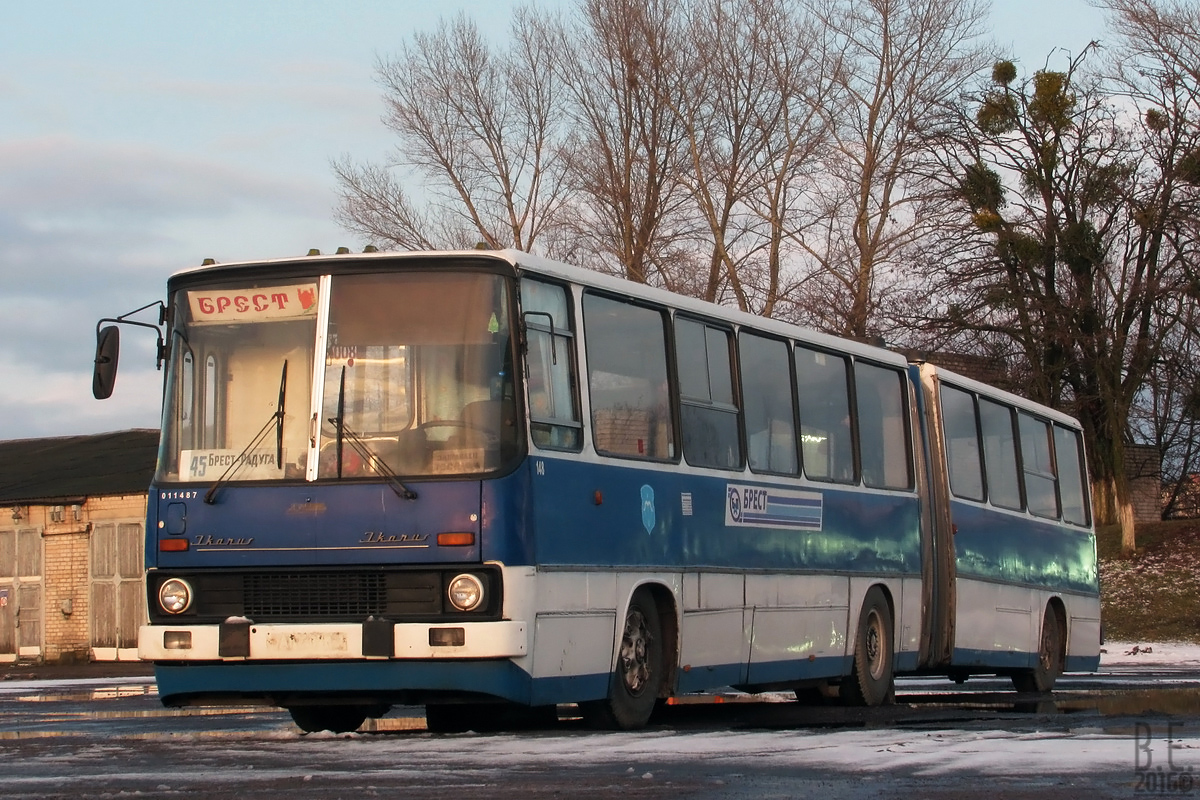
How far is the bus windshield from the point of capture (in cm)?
1045

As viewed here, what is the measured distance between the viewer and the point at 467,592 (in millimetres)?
10211

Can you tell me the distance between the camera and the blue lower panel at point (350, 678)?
33.4 ft

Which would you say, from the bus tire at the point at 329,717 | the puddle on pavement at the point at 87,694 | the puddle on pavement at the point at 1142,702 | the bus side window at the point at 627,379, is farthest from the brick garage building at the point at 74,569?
the bus side window at the point at 627,379

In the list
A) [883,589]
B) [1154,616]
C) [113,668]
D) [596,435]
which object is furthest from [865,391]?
[1154,616]

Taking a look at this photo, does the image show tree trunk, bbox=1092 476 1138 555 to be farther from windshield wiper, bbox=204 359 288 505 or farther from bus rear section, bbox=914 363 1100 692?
windshield wiper, bbox=204 359 288 505

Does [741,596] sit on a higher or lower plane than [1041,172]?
lower

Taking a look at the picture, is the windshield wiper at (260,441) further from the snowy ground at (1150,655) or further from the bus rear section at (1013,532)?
the snowy ground at (1150,655)

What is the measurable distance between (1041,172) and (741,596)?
104 ft

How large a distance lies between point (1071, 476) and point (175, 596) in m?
13.1

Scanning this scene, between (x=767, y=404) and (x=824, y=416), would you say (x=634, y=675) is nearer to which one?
(x=767, y=404)

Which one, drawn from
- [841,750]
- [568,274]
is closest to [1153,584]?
[568,274]

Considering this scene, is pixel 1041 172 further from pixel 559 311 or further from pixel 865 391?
pixel 559 311

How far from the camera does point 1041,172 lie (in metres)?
42.5

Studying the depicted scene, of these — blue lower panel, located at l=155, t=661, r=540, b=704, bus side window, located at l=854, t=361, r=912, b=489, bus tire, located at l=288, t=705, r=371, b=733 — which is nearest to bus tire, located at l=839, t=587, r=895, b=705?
bus side window, located at l=854, t=361, r=912, b=489
